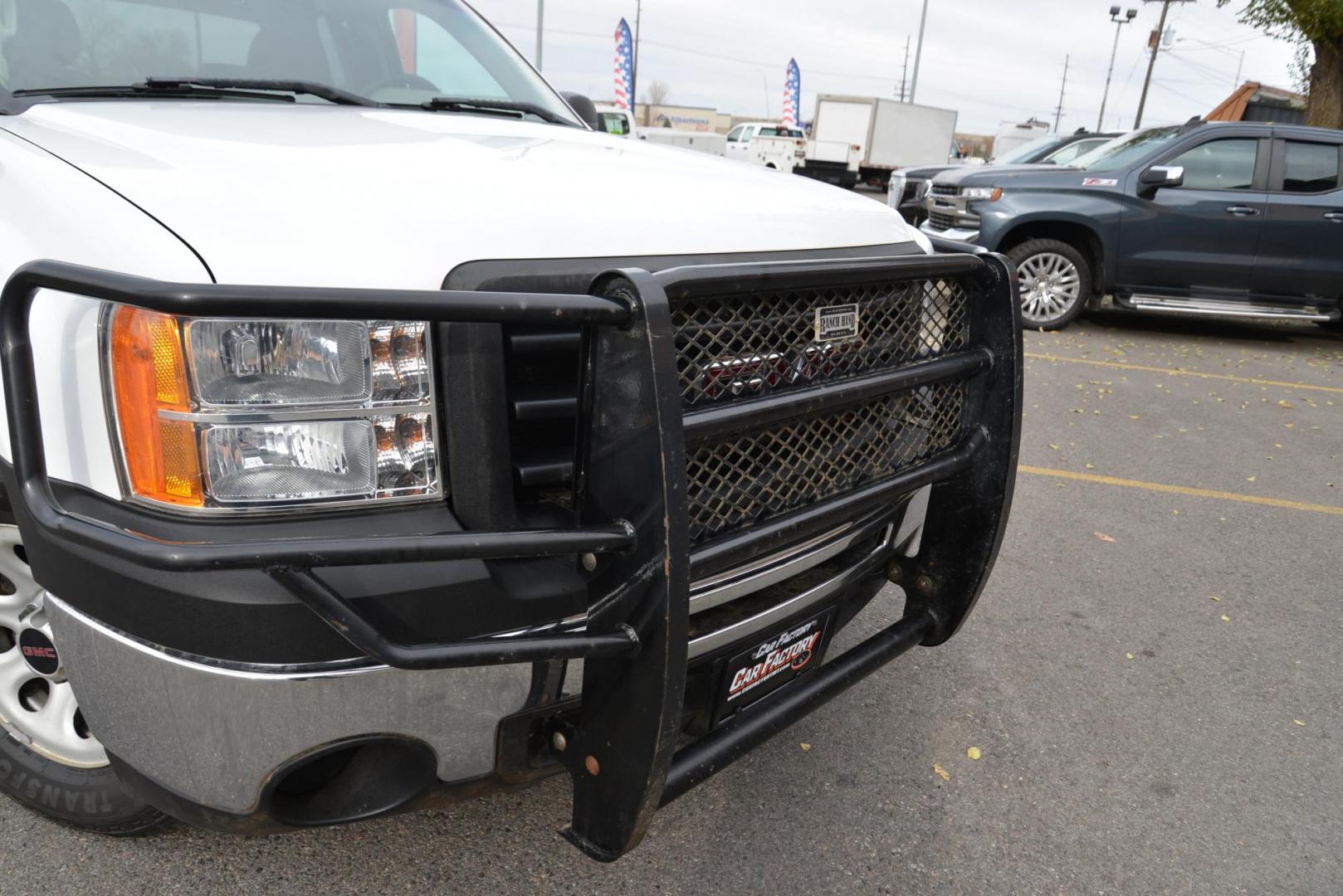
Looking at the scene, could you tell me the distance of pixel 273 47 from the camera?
2.81 meters

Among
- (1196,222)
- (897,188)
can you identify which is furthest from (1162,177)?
(897,188)

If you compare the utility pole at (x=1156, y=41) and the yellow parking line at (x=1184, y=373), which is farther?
the utility pole at (x=1156, y=41)

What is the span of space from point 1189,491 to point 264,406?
198 inches

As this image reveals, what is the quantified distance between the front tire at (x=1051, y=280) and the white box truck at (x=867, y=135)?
25649 mm

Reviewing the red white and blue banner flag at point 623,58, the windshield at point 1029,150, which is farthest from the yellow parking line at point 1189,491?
the red white and blue banner flag at point 623,58

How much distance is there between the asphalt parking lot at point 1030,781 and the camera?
2156 millimetres

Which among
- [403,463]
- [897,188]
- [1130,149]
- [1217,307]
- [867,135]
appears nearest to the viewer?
[403,463]

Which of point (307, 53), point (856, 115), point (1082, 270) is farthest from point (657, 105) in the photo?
point (307, 53)

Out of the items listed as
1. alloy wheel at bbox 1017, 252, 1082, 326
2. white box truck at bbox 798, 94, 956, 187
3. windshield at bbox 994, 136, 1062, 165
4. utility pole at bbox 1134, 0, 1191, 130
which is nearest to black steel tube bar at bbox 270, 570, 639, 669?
alloy wheel at bbox 1017, 252, 1082, 326

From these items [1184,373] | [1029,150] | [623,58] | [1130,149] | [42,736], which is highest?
[623,58]

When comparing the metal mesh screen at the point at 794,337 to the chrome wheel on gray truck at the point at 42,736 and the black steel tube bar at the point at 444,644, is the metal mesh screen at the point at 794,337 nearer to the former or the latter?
the black steel tube bar at the point at 444,644

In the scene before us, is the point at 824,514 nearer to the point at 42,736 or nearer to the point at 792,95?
the point at 42,736

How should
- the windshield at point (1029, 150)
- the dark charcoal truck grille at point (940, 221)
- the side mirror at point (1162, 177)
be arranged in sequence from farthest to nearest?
the windshield at point (1029, 150) → the dark charcoal truck grille at point (940, 221) → the side mirror at point (1162, 177)

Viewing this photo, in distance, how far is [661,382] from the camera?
4.77 feet
